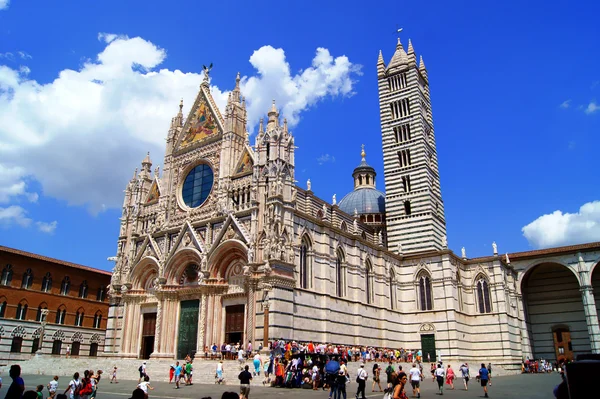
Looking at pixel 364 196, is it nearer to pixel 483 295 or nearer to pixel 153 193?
pixel 483 295

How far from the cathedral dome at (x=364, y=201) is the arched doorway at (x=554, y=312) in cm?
1593

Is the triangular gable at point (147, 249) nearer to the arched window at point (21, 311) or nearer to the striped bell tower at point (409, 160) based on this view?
the arched window at point (21, 311)

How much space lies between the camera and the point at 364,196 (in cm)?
5384

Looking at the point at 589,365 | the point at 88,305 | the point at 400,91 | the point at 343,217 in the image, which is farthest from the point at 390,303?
the point at 589,365

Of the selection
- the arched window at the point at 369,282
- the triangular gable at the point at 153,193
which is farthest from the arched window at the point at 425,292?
the triangular gable at the point at 153,193

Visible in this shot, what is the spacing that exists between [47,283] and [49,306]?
191cm

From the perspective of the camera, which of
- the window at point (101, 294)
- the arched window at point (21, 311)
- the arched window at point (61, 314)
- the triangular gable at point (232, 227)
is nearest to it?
the triangular gable at point (232, 227)

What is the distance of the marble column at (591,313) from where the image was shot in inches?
1567

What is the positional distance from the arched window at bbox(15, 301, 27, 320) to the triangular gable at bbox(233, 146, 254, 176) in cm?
2085

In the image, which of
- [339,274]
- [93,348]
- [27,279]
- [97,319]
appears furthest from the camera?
[97,319]

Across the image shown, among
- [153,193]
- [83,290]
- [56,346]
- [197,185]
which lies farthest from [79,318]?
[197,185]

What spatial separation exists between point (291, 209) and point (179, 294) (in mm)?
9905

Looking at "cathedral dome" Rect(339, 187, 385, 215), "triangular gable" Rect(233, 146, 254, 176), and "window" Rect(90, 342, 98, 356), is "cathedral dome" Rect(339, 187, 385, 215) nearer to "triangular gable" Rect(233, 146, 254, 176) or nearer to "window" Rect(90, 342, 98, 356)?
"triangular gable" Rect(233, 146, 254, 176)

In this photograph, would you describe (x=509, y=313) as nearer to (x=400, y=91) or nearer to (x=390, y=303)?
(x=390, y=303)
